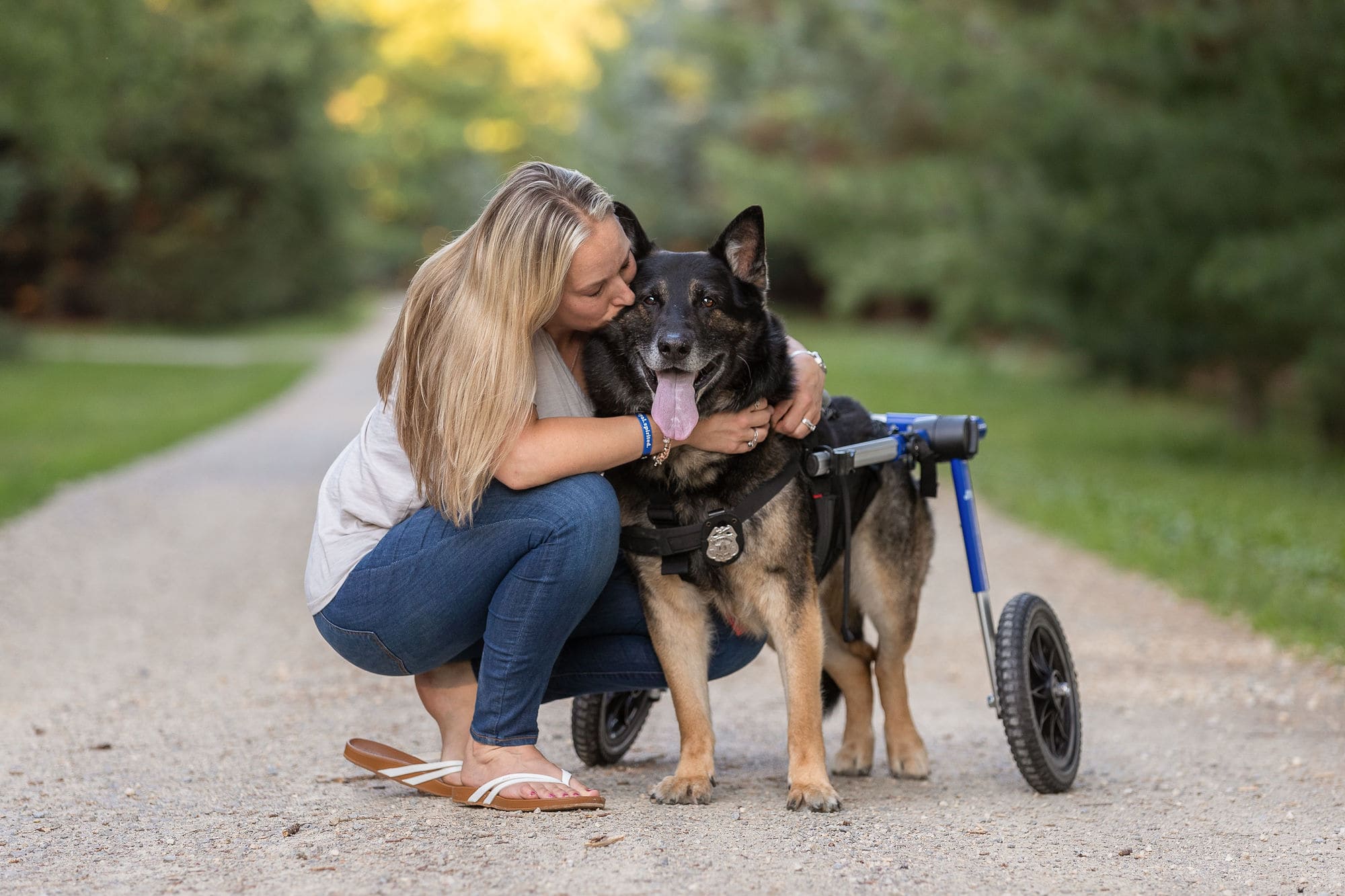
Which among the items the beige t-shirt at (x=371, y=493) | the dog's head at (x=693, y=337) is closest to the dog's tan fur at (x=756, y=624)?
the dog's head at (x=693, y=337)

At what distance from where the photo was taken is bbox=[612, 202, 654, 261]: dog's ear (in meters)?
4.02

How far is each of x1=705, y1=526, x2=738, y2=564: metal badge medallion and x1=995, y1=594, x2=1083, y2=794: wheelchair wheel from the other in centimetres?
88

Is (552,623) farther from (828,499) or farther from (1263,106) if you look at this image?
(1263,106)

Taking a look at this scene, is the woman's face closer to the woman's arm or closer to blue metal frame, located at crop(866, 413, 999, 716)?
the woman's arm

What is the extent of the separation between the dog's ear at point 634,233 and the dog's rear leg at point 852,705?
1415 millimetres

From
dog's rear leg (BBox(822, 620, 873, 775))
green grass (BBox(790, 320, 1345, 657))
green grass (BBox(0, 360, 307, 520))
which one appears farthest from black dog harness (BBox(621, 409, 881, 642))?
green grass (BBox(0, 360, 307, 520))

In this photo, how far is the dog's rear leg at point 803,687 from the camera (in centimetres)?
389

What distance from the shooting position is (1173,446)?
15742 mm

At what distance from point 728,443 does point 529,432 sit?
609 millimetres

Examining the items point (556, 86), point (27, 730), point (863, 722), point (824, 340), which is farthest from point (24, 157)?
point (556, 86)

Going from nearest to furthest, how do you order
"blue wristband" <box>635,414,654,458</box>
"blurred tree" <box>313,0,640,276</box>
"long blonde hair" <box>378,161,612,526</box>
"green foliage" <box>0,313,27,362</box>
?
"long blonde hair" <box>378,161,612,526</box> < "blue wristband" <box>635,414,654,458</box> < "green foliage" <box>0,313,27,362</box> < "blurred tree" <box>313,0,640,276</box>

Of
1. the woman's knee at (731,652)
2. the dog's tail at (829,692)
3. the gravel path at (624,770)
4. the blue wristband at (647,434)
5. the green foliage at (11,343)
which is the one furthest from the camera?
the green foliage at (11,343)

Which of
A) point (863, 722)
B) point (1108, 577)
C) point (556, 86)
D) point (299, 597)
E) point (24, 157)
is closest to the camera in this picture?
point (863, 722)

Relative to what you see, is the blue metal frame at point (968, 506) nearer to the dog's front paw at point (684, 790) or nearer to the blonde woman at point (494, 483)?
the blonde woman at point (494, 483)
